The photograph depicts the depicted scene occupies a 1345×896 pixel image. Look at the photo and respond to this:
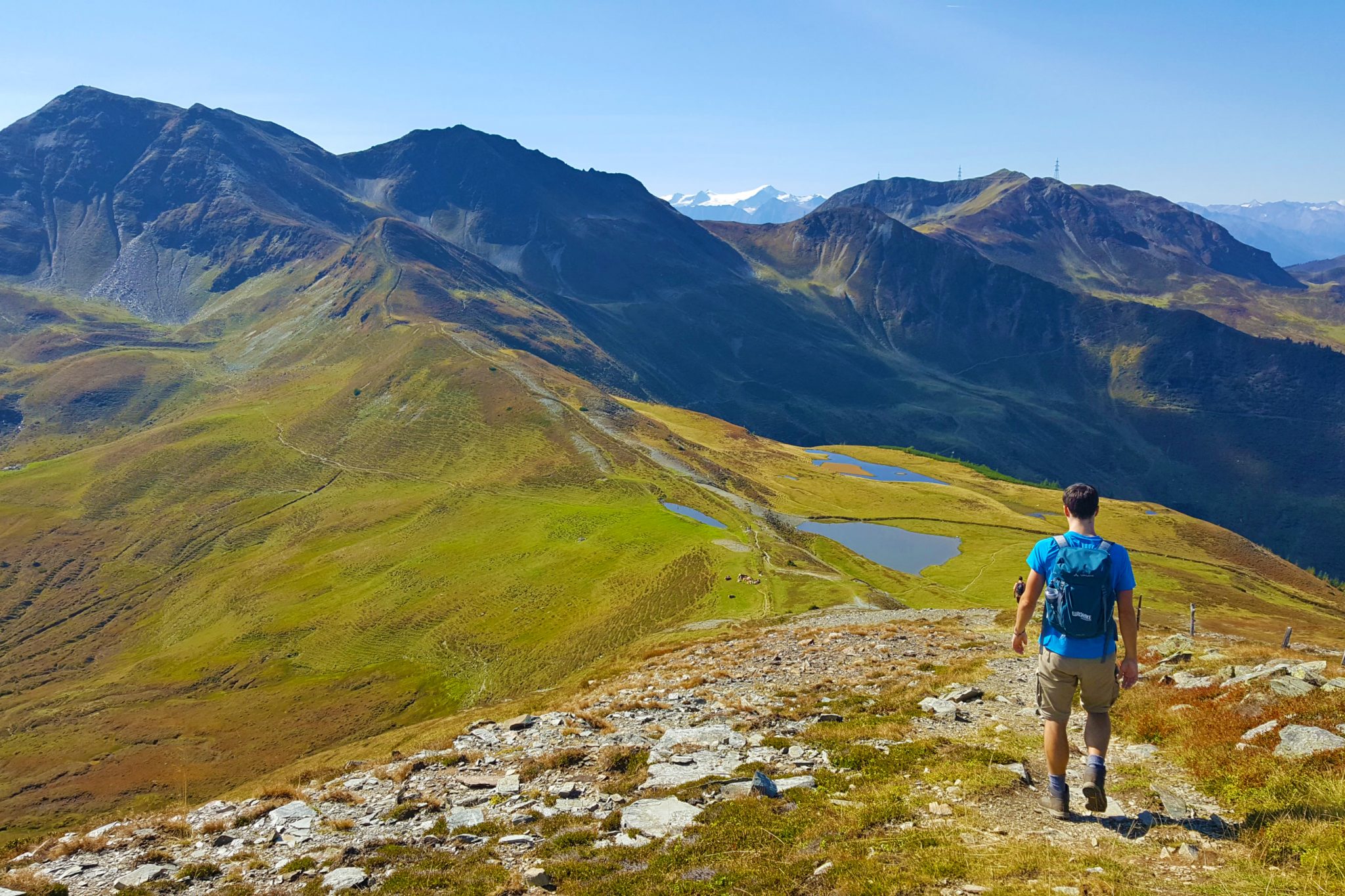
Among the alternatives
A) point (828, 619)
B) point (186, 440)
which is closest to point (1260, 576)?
point (828, 619)

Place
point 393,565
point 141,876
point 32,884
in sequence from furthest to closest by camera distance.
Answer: point 393,565 < point 141,876 < point 32,884

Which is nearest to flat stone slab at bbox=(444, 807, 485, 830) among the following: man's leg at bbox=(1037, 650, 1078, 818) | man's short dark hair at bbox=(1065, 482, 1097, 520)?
man's leg at bbox=(1037, 650, 1078, 818)

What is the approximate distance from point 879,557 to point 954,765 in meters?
103

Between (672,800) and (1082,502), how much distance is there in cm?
1037

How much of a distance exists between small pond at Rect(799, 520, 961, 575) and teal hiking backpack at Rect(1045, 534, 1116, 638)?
99033 mm

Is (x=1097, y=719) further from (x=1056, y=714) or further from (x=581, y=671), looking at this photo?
(x=581, y=671)

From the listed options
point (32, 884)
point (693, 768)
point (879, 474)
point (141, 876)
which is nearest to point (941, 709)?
point (693, 768)

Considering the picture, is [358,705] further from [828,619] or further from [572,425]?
[572,425]

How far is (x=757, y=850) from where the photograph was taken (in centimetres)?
1198

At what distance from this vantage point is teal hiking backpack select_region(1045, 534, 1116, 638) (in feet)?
35.5

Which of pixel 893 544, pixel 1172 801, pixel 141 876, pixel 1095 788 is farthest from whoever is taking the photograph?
pixel 893 544

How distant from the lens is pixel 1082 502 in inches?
450

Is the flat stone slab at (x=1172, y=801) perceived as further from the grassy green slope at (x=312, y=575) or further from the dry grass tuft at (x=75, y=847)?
the grassy green slope at (x=312, y=575)

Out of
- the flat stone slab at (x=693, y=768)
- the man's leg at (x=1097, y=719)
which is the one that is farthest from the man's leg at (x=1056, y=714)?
the flat stone slab at (x=693, y=768)
